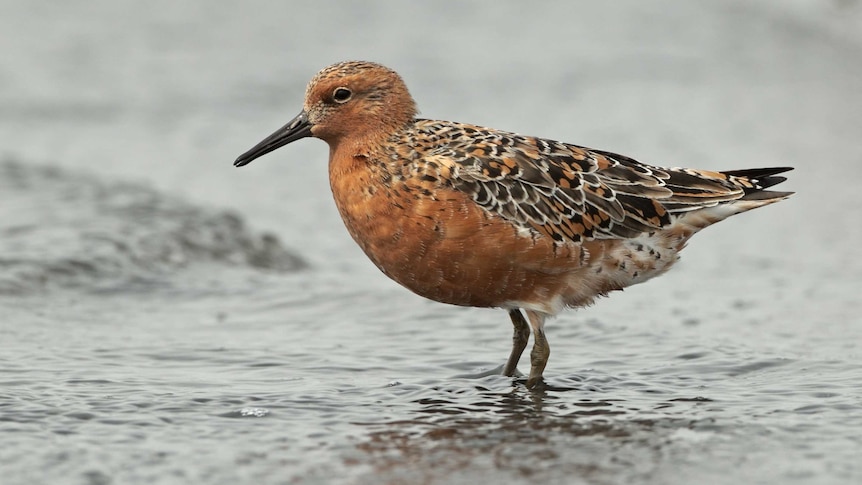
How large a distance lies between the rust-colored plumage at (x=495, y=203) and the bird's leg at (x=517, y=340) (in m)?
0.01

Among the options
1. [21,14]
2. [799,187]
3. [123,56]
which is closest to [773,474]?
Answer: [799,187]

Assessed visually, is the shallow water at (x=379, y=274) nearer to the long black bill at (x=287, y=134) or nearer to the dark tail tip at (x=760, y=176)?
the dark tail tip at (x=760, y=176)

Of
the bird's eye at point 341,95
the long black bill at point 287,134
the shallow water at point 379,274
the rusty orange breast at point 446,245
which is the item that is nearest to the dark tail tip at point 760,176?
the shallow water at point 379,274

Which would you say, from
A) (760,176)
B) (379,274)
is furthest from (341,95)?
(379,274)

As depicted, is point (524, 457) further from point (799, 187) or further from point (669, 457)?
point (799, 187)

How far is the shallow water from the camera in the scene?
705 cm

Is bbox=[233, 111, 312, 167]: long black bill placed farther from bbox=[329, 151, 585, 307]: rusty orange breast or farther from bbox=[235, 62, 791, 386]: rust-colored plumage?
bbox=[329, 151, 585, 307]: rusty orange breast

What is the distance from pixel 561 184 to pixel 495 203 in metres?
0.56

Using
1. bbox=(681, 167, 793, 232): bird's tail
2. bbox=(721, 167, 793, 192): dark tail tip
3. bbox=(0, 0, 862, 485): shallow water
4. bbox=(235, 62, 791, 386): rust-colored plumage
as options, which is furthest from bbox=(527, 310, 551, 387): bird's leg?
bbox=(721, 167, 793, 192): dark tail tip

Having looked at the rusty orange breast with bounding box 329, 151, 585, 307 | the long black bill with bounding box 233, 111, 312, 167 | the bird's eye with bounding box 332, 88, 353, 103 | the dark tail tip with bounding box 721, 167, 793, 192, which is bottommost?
the rusty orange breast with bounding box 329, 151, 585, 307

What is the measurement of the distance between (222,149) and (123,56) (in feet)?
13.4

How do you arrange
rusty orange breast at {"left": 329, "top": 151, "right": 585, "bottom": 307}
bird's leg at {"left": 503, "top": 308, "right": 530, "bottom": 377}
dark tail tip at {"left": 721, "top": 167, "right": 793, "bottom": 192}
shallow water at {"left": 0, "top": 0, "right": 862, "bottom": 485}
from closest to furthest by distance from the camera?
shallow water at {"left": 0, "top": 0, "right": 862, "bottom": 485} < rusty orange breast at {"left": 329, "top": 151, "right": 585, "bottom": 307} < bird's leg at {"left": 503, "top": 308, "right": 530, "bottom": 377} < dark tail tip at {"left": 721, "top": 167, "right": 793, "bottom": 192}

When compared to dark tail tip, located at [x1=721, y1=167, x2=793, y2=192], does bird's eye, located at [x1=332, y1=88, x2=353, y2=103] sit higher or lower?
higher

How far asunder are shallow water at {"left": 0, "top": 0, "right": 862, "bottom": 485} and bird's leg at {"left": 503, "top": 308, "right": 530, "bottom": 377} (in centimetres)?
24
